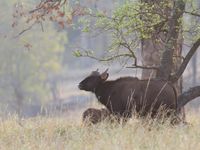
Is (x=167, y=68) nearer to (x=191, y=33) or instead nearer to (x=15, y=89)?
(x=191, y=33)

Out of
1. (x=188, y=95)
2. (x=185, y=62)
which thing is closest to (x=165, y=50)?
(x=185, y=62)

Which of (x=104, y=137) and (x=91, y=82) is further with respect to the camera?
(x=91, y=82)

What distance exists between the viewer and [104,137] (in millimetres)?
11039

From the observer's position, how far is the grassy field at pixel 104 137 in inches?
403

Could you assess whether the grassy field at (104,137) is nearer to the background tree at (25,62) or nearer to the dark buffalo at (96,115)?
the dark buffalo at (96,115)

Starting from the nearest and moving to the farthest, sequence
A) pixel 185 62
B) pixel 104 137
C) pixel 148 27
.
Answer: pixel 104 137 < pixel 148 27 < pixel 185 62

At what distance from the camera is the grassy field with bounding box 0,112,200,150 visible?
10.2 meters

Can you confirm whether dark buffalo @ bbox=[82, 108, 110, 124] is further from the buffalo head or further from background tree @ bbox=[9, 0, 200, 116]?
background tree @ bbox=[9, 0, 200, 116]

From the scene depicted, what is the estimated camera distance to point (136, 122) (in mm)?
12789

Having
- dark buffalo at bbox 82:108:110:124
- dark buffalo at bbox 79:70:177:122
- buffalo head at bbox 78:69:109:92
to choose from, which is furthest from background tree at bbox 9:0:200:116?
dark buffalo at bbox 82:108:110:124

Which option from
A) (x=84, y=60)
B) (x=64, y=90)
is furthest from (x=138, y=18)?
(x=84, y=60)

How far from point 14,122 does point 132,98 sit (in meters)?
2.62

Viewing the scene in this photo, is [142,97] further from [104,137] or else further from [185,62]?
[104,137]

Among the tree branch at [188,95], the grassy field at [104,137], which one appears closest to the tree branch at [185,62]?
the tree branch at [188,95]
